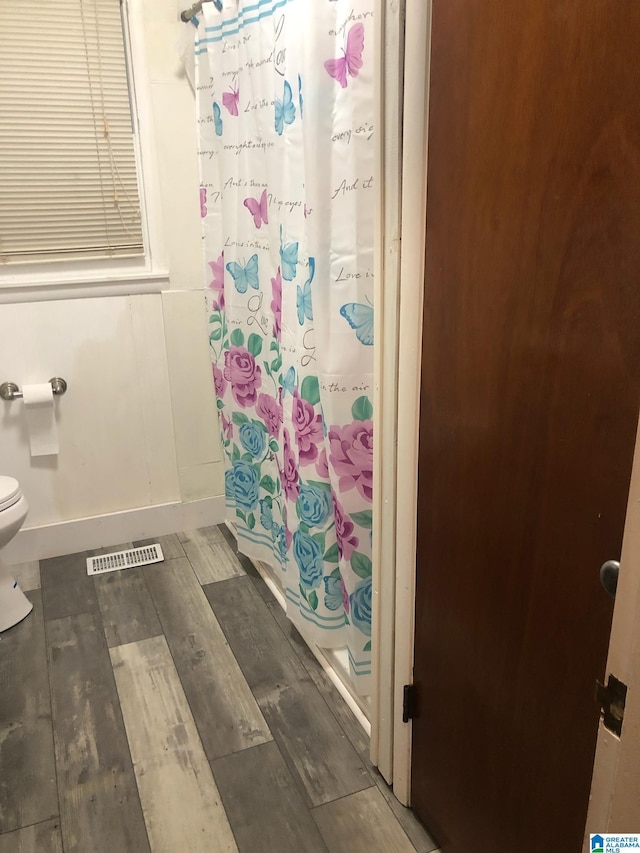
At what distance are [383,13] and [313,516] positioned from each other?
112 centimetres

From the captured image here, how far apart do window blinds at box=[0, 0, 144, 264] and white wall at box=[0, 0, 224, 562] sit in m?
0.09

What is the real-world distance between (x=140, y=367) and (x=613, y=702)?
2.16 metres

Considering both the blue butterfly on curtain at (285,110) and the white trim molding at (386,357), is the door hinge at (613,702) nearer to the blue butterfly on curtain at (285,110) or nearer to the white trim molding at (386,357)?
the white trim molding at (386,357)

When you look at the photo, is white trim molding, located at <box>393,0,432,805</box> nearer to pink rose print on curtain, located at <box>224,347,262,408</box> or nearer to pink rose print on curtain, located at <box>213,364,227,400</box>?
pink rose print on curtain, located at <box>224,347,262,408</box>

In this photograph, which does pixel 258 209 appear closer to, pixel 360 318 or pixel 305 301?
pixel 305 301

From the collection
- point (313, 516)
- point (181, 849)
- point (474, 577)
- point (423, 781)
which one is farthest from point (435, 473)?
point (181, 849)

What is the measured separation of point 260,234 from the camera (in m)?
1.89

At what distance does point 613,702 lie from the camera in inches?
28.5

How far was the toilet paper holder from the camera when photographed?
236 cm

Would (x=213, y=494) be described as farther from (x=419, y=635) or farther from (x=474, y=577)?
(x=474, y=577)

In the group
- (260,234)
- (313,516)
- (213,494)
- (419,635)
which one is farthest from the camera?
(213,494)

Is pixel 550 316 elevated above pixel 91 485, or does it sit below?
above

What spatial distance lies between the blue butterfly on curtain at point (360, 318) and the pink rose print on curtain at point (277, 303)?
0.38 m

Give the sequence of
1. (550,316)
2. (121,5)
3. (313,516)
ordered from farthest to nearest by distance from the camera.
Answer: (121,5) → (313,516) → (550,316)
